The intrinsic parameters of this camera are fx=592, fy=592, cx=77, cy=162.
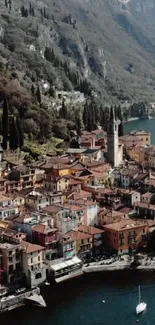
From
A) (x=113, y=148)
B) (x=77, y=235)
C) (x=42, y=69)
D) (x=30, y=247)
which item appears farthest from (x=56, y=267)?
(x=42, y=69)

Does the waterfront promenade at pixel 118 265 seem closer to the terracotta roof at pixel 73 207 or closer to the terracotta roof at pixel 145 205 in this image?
the terracotta roof at pixel 73 207

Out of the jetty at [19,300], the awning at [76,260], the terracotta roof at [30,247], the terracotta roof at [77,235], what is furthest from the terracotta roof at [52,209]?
the jetty at [19,300]

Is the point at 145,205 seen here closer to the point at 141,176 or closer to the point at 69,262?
the point at 141,176

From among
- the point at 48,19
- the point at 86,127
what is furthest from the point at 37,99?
the point at 48,19

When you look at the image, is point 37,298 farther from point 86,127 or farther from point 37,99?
point 86,127

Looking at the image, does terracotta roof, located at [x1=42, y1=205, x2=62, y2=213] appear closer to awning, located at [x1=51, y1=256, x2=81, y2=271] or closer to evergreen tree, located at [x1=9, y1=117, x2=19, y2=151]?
awning, located at [x1=51, y1=256, x2=81, y2=271]

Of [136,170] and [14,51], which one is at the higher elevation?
[14,51]

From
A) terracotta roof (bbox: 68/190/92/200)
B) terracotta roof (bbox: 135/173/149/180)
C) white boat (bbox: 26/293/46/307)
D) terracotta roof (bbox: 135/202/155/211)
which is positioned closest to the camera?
white boat (bbox: 26/293/46/307)

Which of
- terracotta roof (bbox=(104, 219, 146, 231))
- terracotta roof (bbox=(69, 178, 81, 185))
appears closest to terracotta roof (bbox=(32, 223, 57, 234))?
terracotta roof (bbox=(104, 219, 146, 231))
